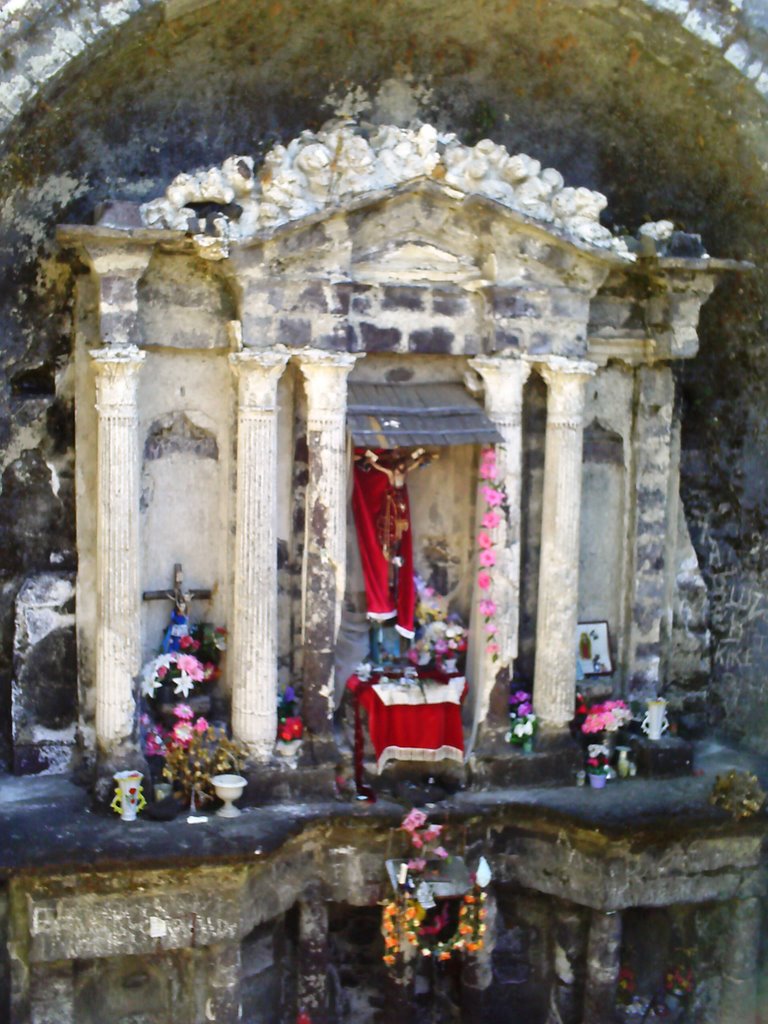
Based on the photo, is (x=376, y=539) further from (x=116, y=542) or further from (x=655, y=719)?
(x=655, y=719)

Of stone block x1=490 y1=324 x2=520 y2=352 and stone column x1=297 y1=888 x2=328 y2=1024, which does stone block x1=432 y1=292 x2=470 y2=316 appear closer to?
stone block x1=490 y1=324 x2=520 y2=352

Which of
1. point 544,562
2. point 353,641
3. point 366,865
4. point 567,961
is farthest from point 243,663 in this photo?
point 567,961

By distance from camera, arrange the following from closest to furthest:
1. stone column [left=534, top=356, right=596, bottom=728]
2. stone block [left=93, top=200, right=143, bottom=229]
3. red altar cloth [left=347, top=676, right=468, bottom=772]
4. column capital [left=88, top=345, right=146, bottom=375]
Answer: stone block [left=93, top=200, right=143, bottom=229]
column capital [left=88, top=345, right=146, bottom=375]
red altar cloth [left=347, top=676, right=468, bottom=772]
stone column [left=534, top=356, right=596, bottom=728]

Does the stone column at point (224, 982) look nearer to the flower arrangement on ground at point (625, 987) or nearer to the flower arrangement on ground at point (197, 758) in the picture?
the flower arrangement on ground at point (197, 758)

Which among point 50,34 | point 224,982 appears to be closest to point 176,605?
point 224,982

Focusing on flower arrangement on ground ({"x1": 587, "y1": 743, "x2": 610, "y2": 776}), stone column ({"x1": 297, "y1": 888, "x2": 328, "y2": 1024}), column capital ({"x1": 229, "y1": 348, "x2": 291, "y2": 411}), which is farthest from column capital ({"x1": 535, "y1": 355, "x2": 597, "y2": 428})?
stone column ({"x1": 297, "y1": 888, "x2": 328, "y2": 1024})

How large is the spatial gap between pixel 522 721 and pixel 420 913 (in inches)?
76.2

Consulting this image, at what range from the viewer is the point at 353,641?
1198cm

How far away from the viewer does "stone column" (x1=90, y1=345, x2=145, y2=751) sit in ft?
35.2

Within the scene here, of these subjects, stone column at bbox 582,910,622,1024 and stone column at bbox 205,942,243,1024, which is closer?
stone column at bbox 205,942,243,1024

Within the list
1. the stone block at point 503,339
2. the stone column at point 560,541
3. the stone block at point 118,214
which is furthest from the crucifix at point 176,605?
the stone block at point 503,339

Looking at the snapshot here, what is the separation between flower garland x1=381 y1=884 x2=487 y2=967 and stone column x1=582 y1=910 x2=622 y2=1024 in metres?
0.93

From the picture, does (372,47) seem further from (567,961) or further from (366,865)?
(567,961)

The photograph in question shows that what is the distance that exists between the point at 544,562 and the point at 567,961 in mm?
3342
